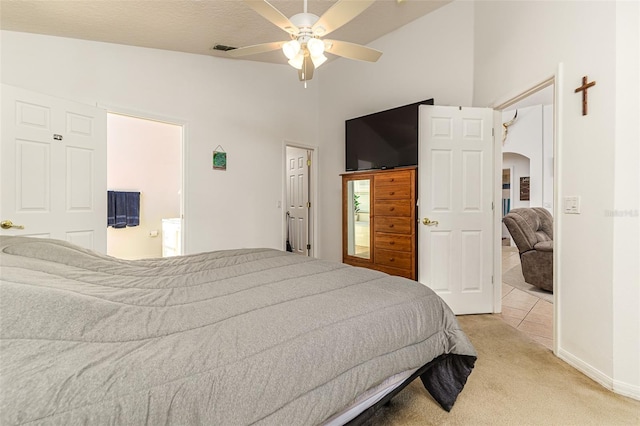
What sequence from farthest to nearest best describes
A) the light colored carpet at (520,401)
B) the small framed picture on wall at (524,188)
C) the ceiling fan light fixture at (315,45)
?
the small framed picture on wall at (524,188), the ceiling fan light fixture at (315,45), the light colored carpet at (520,401)

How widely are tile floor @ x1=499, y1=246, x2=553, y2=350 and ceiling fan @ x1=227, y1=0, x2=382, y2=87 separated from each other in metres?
2.75

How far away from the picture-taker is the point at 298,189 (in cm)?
540

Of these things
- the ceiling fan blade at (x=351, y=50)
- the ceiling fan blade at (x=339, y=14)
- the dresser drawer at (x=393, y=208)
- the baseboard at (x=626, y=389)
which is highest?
the ceiling fan blade at (x=351, y=50)

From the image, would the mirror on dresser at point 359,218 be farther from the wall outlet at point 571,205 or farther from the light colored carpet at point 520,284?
the light colored carpet at point 520,284

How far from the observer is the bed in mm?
632

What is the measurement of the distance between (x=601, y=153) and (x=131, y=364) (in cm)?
263

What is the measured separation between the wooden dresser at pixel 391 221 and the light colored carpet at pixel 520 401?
1313 mm

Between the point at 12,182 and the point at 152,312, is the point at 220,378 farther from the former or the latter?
the point at 12,182

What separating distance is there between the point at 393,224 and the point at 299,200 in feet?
7.73

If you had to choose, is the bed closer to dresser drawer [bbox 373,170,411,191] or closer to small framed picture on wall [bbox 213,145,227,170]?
dresser drawer [bbox 373,170,411,191]

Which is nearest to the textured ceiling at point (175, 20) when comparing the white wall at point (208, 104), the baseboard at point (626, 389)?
the white wall at point (208, 104)

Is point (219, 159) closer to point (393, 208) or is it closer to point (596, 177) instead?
point (393, 208)

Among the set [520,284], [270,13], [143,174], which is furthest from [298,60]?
[520,284]

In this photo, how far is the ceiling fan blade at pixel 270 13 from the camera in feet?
5.61
